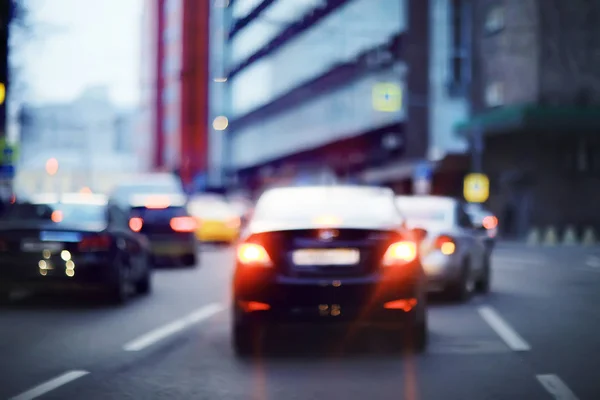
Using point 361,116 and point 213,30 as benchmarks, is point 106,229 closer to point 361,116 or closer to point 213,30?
point 361,116

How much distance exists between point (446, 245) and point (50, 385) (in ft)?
24.9

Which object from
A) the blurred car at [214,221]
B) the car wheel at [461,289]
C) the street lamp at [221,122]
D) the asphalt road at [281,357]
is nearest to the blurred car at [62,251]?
the asphalt road at [281,357]

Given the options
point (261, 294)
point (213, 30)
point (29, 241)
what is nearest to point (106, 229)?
point (29, 241)

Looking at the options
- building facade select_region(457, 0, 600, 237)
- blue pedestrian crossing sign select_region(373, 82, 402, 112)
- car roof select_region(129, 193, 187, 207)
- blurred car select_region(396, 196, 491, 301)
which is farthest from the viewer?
building facade select_region(457, 0, 600, 237)

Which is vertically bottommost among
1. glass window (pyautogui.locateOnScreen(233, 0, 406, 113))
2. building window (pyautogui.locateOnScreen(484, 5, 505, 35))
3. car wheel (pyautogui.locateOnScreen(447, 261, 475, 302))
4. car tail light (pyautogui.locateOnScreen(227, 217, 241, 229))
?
car wheel (pyautogui.locateOnScreen(447, 261, 475, 302))

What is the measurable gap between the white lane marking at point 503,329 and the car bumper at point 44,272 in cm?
488

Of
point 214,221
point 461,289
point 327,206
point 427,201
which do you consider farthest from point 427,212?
point 214,221

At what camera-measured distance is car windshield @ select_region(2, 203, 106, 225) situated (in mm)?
14613

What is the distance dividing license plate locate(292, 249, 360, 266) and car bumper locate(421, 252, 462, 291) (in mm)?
5164

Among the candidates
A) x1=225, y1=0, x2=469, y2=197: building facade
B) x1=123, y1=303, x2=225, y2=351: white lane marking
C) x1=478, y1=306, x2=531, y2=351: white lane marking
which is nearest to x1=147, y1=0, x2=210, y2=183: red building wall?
x1=225, y1=0, x2=469, y2=197: building facade

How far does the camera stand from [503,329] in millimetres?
11711

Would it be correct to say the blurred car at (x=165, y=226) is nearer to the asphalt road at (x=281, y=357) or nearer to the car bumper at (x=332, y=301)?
the asphalt road at (x=281, y=357)

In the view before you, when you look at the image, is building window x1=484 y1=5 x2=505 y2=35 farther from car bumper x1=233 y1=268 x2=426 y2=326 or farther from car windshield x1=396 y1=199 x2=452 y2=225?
car bumper x1=233 y1=268 x2=426 y2=326

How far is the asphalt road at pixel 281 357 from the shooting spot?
775 cm
